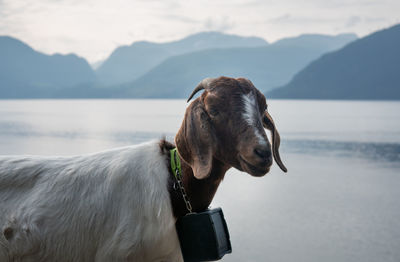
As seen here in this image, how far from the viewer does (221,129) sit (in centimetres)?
310

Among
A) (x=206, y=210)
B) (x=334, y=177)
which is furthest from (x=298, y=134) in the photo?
(x=206, y=210)

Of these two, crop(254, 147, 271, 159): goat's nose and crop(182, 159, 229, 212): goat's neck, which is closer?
crop(254, 147, 271, 159): goat's nose

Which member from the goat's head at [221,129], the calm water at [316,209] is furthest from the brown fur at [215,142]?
the calm water at [316,209]

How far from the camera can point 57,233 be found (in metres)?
3.26

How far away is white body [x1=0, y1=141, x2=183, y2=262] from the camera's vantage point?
123 inches

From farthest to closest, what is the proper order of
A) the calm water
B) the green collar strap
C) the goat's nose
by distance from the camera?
the calm water, the green collar strap, the goat's nose

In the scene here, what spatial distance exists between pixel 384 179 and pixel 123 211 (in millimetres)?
20403

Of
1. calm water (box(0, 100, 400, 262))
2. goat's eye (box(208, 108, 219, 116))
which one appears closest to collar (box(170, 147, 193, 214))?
goat's eye (box(208, 108, 219, 116))

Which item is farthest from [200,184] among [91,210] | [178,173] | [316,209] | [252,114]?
[316,209]

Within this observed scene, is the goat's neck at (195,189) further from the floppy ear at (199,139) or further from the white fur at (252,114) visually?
the white fur at (252,114)

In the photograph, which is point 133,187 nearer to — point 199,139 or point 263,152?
point 199,139

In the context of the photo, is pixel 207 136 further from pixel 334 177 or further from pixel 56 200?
pixel 334 177

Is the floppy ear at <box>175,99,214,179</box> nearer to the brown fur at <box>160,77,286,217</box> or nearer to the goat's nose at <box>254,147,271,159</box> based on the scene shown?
the brown fur at <box>160,77,286,217</box>

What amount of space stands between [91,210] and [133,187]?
321 millimetres
